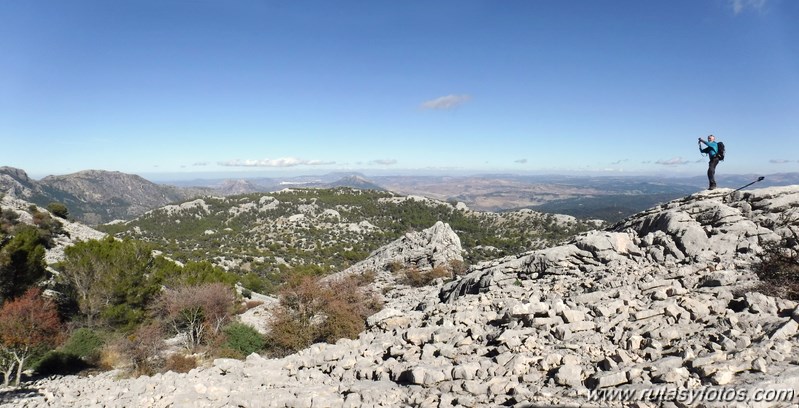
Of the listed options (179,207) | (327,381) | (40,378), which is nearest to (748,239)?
(327,381)

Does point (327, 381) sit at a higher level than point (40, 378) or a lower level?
higher

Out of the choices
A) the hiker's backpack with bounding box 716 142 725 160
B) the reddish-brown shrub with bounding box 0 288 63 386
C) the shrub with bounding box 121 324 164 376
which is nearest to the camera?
the hiker's backpack with bounding box 716 142 725 160

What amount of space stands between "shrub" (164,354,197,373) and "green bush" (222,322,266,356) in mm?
2064

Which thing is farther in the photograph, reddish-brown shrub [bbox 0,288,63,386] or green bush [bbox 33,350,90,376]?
green bush [bbox 33,350,90,376]

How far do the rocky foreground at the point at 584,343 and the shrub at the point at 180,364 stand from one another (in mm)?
3854

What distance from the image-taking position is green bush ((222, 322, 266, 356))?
22.1 meters

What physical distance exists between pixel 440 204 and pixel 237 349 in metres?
93.3

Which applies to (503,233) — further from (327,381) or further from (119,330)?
(327,381)

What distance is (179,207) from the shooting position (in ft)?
407

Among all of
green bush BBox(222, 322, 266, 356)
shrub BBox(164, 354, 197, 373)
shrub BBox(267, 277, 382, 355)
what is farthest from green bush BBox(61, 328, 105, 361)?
shrub BBox(267, 277, 382, 355)

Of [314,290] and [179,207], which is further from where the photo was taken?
[179,207]

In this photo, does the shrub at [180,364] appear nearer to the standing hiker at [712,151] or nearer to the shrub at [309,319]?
the shrub at [309,319]

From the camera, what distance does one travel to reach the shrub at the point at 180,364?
776 inches

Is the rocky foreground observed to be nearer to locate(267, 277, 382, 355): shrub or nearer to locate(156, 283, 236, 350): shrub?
locate(267, 277, 382, 355): shrub
